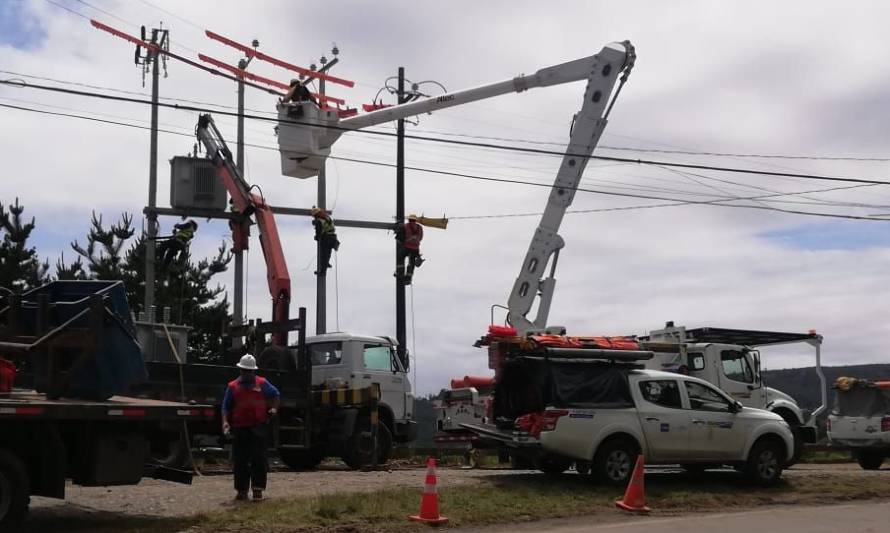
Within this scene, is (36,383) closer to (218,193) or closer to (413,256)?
(218,193)

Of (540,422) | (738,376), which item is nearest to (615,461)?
(540,422)

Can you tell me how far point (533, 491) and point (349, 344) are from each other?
6569 millimetres

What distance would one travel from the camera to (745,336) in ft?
71.6

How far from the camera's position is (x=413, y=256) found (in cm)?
2589

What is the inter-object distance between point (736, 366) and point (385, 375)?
7.18 metres

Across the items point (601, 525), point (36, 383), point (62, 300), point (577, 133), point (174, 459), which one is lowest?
point (601, 525)

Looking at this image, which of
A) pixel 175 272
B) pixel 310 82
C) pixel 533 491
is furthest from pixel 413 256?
pixel 533 491

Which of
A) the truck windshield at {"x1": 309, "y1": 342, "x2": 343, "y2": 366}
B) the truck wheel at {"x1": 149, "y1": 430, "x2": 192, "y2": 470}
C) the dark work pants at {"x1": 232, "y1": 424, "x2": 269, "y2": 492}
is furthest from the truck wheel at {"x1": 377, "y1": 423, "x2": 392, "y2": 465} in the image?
the truck wheel at {"x1": 149, "y1": 430, "x2": 192, "y2": 470}

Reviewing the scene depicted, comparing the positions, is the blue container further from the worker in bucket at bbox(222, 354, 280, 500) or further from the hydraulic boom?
the hydraulic boom

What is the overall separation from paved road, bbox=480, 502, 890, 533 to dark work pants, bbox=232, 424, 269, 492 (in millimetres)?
2850

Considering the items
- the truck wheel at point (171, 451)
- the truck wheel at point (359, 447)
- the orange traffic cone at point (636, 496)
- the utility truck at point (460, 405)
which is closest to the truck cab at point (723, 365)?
the utility truck at point (460, 405)

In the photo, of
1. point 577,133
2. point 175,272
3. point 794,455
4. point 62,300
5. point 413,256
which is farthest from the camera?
point 175,272

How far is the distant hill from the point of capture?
1244 inches

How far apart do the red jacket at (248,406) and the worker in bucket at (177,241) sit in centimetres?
885
